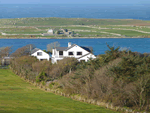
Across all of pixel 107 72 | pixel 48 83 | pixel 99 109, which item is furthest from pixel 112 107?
pixel 48 83

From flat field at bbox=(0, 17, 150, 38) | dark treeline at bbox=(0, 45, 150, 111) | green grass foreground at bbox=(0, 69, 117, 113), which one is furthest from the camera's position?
flat field at bbox=(0, 17, 150, 38)

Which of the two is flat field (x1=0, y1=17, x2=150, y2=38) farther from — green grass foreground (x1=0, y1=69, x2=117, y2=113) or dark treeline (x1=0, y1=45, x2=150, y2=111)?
green grass foreground (x1=0, y1=69, x2=117, y2=113)

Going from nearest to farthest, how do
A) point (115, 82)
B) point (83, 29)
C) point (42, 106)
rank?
point (42, 106) → point (115, 82) → point (83, 29)

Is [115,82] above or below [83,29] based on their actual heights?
below

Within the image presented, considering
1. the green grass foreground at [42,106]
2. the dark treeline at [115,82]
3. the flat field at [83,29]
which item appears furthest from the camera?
the flat field at [83,29]

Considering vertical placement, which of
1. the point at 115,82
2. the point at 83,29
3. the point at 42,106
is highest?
the point at 83,29

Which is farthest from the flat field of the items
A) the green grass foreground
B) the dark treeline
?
the green grass foreground

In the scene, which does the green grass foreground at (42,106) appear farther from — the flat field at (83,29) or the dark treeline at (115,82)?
the flat field at (83,29)

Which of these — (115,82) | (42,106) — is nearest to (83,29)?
(115,82)

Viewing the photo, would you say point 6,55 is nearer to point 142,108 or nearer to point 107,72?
point 107,72

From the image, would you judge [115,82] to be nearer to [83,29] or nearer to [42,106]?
[42,106]

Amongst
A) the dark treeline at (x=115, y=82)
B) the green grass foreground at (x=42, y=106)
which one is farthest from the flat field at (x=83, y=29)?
the green grass foreground at (x=42, y=106)
